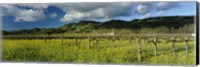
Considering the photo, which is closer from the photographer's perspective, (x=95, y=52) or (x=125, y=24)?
(x=125, y=24)

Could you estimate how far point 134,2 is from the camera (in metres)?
4.71

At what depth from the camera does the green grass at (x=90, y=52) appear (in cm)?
465

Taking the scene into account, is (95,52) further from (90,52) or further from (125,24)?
(125,24)

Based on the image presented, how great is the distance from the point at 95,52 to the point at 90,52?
0.06 meters

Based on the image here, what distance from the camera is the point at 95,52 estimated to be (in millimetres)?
4875

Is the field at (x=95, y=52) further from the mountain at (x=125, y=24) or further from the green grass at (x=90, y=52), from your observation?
the mountain at (x=125, y=24)

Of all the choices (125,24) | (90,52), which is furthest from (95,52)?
(125,24)

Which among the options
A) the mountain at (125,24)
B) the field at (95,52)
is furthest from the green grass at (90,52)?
the mountain at (125,24)

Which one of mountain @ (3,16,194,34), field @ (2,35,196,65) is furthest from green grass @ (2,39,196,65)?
mountain @ (3,16,194,34)

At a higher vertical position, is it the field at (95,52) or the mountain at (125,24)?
the mountain at (125,24)

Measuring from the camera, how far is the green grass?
4.65 meters

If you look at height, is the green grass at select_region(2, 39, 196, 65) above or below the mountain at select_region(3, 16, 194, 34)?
below

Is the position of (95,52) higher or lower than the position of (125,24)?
lower

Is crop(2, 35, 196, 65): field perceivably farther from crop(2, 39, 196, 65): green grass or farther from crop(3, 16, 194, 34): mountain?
crop(3, 16, 194, 34): mountain
